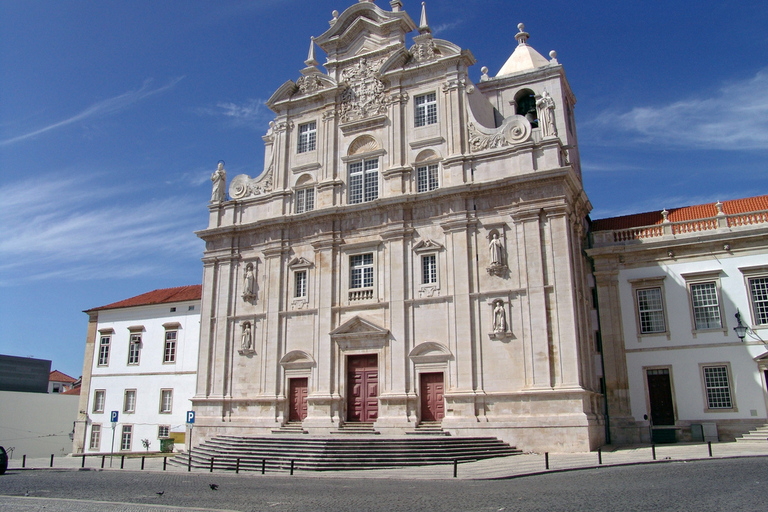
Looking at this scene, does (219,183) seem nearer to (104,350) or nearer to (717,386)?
(104,350)

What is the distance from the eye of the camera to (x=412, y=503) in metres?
13.0

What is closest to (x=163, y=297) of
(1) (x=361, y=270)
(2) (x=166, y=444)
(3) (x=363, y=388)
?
(2) (x=166, y=444)

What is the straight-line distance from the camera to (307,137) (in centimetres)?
3272

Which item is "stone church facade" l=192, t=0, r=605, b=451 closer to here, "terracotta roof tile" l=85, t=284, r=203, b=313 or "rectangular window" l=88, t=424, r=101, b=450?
"terracotta roof tile" l=85, t=284, r=203, b=313

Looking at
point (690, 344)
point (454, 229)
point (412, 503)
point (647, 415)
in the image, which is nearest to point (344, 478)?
point (412, 503)

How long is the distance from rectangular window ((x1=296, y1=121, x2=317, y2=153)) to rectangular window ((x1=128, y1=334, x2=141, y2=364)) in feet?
53.0

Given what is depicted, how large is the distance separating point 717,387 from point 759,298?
4.01 m

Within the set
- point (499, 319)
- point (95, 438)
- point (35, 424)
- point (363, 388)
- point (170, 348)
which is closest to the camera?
point (499, 319)

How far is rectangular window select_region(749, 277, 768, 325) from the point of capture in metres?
25.4

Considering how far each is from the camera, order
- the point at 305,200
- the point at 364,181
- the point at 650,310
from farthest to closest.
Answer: the point at 305,200
the point at 364,181
the point at 650,310

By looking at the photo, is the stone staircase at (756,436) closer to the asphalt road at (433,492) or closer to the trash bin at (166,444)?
the asphalt road at (433,492)

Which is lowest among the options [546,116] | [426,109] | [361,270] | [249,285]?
[249,285]

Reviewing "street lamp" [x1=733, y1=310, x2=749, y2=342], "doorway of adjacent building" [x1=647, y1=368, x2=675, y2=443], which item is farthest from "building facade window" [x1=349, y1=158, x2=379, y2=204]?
"street lamp" [x1=733, y1=310, x2=749, y2=342]

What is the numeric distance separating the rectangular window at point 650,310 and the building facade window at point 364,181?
41.9 feet
